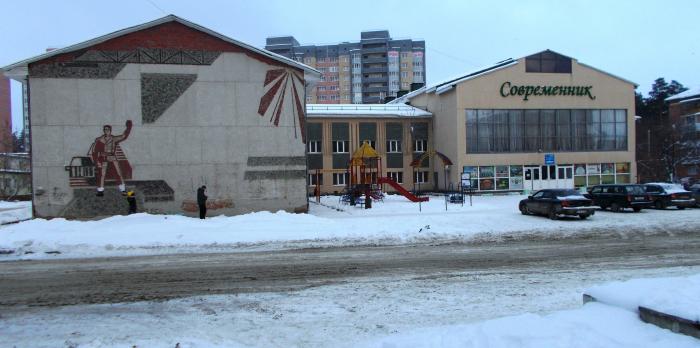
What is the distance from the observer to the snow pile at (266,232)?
1541 cm

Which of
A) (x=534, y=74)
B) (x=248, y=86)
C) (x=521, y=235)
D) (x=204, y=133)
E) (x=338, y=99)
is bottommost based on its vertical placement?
(x=521, y=235)

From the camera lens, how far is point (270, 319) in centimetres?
707

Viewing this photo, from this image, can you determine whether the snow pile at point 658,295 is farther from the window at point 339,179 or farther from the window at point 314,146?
the window at point 339,179

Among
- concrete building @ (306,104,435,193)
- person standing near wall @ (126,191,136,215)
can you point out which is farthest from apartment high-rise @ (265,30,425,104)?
person standing near wall @ (126,191,136,215)

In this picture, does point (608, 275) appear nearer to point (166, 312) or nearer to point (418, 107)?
point (166, 312)

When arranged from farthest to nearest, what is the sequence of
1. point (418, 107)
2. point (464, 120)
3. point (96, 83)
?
point (418, 107) → point (464, 120) → point (96, 83)

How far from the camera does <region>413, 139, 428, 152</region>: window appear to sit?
49.3 meters

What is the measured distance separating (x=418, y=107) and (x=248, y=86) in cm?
3079

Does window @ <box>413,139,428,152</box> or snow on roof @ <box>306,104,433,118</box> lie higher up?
snow on roof @ <box>306,104,433,118</box>

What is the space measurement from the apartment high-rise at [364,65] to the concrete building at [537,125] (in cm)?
6951

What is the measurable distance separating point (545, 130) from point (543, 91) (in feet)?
11.6

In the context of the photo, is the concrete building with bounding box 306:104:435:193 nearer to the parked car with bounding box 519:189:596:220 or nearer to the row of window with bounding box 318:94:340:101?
the parked car with bounding box 519:189:596:220

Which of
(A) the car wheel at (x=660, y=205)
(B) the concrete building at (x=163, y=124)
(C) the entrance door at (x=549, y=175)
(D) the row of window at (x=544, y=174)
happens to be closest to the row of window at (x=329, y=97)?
(D) the row of window at (x=544, y=174)

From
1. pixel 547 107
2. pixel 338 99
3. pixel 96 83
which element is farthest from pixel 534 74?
pixel 338 99
